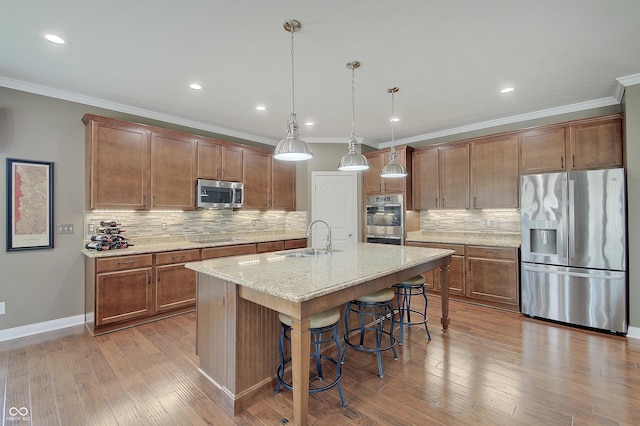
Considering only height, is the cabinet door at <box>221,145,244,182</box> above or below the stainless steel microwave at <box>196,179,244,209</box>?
above

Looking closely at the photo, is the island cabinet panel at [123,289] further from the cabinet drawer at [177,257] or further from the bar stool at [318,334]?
the bar stool at [318,334]

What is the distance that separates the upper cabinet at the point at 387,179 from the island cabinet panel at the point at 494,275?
1385 millimetres

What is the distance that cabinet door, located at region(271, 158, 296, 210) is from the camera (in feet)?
17.3

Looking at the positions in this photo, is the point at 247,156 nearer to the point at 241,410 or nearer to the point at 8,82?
A: the point at 8,82

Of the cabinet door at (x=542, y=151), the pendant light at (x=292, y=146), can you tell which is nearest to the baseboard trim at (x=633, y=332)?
the cabinet door at (x=542, y=151)

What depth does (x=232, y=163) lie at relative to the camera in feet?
15.5

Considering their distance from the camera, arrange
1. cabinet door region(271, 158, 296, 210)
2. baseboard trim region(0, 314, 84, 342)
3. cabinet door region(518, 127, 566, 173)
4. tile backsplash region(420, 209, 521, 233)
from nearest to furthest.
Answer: baseboard trim region(0, 314, 84, 342)
cabinet door region(518, 127, 566, 173)
tile backsplash region(420, 209, 521, 233)
cabinet door region(271, 158, 296, 210)

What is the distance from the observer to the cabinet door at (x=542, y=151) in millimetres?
3834

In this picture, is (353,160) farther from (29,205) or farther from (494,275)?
(29,205)

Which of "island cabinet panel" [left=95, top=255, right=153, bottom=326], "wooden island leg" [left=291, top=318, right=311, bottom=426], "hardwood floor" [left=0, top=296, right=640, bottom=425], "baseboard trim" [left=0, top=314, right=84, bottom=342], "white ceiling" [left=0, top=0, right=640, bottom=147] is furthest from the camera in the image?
"island cabinet panel" [left=95, top=255, right=153, bottom=326]

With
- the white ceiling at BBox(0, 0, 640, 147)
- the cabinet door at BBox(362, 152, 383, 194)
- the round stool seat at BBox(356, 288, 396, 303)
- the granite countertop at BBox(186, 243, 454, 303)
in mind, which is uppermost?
the white ceiling at BBox(0, 0, 640, 147)

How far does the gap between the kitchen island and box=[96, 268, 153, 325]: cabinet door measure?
152cm

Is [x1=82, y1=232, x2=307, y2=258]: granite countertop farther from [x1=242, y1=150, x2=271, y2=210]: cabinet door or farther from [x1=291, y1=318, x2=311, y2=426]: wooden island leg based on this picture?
[x1=291, y1=318, x2=311, y2=426]: wooden island leg

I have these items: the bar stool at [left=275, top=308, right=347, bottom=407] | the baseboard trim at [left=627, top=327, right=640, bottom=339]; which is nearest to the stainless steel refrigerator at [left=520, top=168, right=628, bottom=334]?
the baseboard trim at [left=627, top=327, right=640, bottom=339]
